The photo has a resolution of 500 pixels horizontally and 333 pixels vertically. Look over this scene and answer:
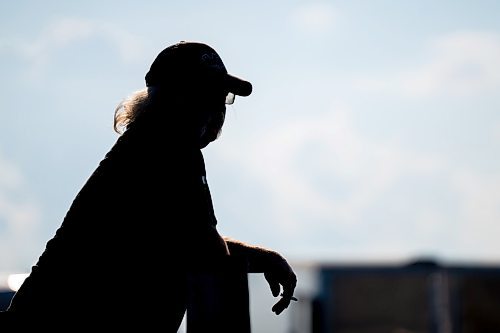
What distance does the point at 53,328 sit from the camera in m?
2.70

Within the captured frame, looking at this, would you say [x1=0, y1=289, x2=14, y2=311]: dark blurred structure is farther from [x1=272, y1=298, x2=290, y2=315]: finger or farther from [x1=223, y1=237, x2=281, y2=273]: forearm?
[x1=272, y1=298, x2=290, y2=315]: finger

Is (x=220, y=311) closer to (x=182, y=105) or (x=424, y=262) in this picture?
(x=182, y=105)

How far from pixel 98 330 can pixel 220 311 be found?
1.55 feet

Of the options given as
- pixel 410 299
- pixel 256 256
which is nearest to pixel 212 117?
pixel 256 256

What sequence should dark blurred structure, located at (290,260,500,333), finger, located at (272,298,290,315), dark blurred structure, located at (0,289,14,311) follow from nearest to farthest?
finger, located at (272,298,290,315) → dark blurred structure, located at (0,289,14,311) → dark blurred structure, located at (290,260,500,333)

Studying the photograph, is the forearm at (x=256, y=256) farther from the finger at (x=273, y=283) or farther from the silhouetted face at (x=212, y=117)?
the silhouetted face at (x=212, y=117)

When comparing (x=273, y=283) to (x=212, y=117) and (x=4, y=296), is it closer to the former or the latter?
(x=212, y=117)

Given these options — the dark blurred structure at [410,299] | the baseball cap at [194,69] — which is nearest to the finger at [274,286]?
the baseball cap at [194,69]

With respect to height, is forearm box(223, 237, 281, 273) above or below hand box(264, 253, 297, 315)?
above

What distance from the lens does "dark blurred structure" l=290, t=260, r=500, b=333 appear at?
7.41 metres

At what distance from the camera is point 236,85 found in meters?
3.07

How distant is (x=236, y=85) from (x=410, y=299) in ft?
21.4

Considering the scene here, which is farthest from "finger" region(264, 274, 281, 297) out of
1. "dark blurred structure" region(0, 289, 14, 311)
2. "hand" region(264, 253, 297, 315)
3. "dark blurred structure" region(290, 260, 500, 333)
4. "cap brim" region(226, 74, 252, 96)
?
"dark blurred structure" region(290, 260, 500, 333)

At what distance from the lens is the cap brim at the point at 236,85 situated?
307 cm
